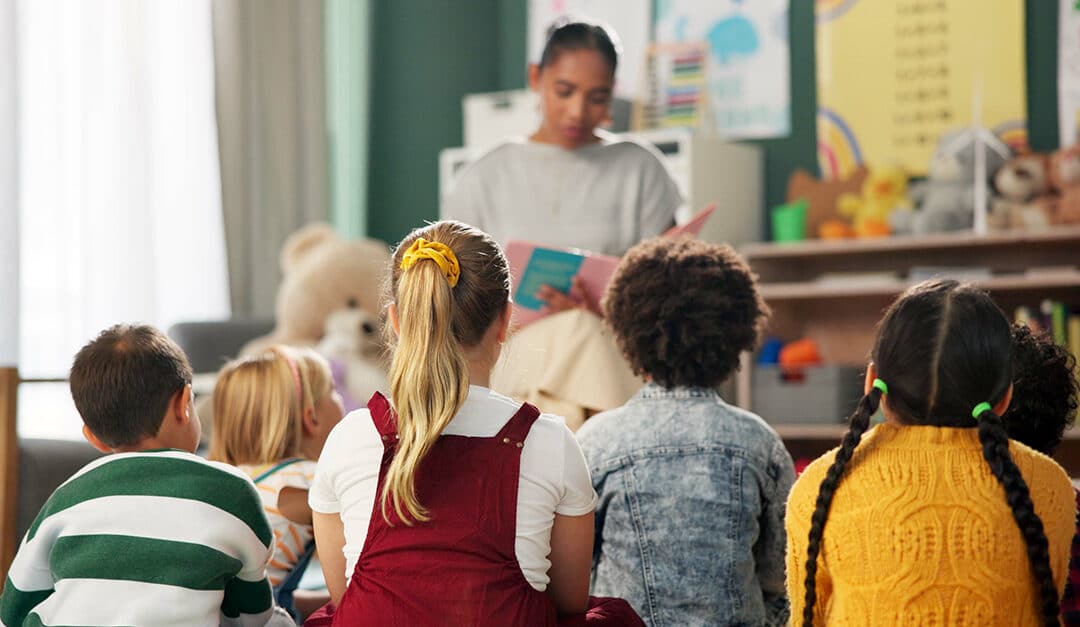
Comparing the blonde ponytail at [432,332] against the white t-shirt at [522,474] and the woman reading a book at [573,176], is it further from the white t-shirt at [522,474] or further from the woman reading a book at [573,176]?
the woman reading a book at [573,176]

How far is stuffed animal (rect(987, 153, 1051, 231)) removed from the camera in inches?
137

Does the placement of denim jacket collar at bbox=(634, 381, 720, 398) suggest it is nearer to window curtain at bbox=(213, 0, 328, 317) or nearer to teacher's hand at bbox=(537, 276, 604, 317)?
teacher's hand at bbox=(537, 276, 604, 317)

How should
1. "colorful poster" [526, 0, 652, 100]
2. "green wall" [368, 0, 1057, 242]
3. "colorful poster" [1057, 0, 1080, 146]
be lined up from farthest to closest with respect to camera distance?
"green wall" [368, 0, 1057, 242], "colorful poster" [526, 0, 652, 100], "colorful poster" [1057, 0, 1080, 146]

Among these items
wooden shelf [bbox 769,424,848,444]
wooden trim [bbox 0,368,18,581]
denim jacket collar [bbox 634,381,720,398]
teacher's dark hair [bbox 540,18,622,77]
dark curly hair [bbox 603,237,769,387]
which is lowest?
wooden shelf [bbox 769,424,848,444]

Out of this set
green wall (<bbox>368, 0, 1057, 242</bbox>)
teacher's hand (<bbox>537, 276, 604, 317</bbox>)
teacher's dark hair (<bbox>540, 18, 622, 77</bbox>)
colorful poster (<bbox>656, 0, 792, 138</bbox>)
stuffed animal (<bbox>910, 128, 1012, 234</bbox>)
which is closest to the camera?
teacher's hand (<bbox>537, 276, 604, 317</bbox>)

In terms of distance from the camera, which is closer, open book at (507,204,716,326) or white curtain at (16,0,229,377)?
open book at (507,204,716,326)

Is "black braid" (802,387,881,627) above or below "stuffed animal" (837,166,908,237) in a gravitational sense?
below

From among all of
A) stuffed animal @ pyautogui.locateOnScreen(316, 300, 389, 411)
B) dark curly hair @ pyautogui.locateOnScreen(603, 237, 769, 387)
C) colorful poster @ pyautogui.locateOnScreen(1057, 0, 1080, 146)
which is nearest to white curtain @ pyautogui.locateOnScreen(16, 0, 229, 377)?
stuffed animal @ pyautogui.locateOnScreen(316, 300, 389, 411)

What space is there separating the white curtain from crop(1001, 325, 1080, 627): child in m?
2.65

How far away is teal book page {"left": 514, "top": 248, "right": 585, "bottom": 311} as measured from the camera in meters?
1.98

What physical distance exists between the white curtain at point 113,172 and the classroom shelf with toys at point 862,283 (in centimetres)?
177

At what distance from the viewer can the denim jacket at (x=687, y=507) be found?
5.19 ft

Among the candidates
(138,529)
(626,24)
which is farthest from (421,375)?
(626,24)

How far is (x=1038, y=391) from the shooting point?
1500 millimetres
